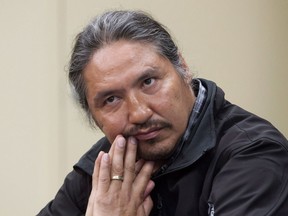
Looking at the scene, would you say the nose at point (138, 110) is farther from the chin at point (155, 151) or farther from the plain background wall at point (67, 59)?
the plain background wall at point (67, 59)

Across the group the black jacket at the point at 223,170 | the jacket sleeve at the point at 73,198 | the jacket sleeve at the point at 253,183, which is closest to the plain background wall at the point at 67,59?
the jacket sleeve at the point at 73,198

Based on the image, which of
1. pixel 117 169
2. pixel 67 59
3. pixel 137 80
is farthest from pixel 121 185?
pixel 67 59

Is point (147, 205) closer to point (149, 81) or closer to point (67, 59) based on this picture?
point (149, 81)

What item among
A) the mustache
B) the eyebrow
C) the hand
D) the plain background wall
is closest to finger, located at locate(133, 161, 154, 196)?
the hand

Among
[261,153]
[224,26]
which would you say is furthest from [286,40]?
[261,153]

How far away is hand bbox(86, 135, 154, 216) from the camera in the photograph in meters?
1.18

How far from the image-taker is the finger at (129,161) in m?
1.19

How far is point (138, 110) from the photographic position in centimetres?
113

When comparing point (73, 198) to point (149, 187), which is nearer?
point (149, 187)

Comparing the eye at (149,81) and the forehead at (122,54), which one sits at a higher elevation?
the forehead at (122,54)

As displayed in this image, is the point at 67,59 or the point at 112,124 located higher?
the point at 67,59

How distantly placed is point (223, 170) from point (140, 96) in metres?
0.28

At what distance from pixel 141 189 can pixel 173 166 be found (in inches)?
4.4

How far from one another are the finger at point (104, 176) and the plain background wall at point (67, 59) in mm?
885
